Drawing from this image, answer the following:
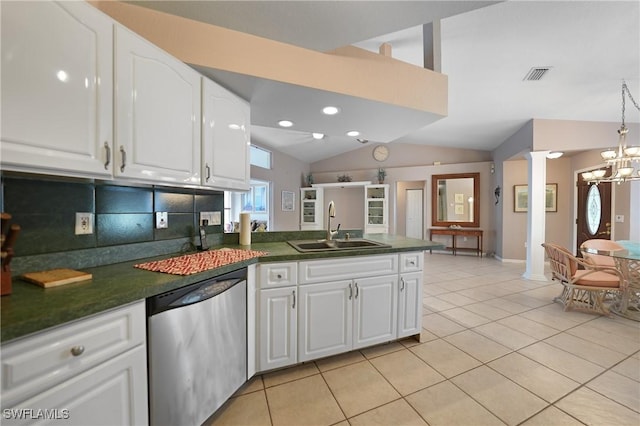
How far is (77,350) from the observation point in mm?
846

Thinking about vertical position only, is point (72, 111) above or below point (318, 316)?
above

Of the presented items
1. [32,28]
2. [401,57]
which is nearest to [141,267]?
[32,28]

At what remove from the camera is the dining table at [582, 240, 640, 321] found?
105 inches

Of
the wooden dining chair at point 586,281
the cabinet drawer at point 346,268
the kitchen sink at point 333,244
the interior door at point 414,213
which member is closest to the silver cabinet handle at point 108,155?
the cabinet drawer at point 346,268

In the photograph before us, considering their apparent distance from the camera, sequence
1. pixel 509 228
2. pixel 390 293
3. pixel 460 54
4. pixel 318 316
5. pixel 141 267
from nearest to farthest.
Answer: pixel 141 267
pixel 318 316
pixel 390 293
pixel 460 54
pixel 509 228

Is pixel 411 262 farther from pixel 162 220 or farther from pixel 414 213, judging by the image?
pixel 414 213

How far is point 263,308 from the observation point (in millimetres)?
1736

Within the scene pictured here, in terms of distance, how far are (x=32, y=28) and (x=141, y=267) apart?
1.09 m

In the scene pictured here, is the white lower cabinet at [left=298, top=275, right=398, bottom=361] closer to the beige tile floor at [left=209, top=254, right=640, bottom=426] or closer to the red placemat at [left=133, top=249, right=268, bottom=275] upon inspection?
the beige tile floor at [left=209, top=254, right=640, bottom=426]

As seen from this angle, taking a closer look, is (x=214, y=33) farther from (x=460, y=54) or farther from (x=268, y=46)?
(x=460, y=54)

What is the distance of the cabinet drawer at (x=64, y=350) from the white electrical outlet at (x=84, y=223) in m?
0.66

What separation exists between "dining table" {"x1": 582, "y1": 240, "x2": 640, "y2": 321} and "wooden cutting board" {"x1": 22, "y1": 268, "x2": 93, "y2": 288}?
434 cm

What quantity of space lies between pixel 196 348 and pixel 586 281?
411 centimetres

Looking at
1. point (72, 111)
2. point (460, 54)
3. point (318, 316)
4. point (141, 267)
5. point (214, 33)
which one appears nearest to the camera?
point (72, 111)
